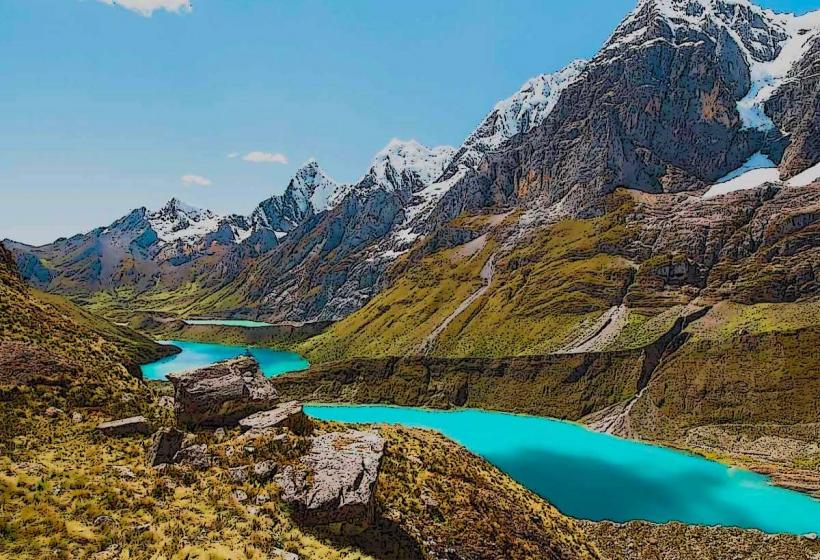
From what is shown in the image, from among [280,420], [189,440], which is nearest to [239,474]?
[189,440]

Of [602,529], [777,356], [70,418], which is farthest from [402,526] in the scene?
[777,356]

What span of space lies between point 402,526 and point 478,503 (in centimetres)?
796

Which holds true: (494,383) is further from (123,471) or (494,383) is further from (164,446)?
(123,471)

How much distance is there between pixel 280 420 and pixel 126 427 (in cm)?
830

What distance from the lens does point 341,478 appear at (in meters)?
27.7

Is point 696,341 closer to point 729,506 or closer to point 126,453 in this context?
point 729,506

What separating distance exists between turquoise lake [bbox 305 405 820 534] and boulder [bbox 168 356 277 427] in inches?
2735

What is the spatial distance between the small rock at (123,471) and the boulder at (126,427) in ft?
13.1

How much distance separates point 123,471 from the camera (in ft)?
84.0

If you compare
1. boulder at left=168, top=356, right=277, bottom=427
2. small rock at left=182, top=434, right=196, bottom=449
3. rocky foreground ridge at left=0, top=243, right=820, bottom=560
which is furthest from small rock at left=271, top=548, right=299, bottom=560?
boulder at left=168, top=356, right=277, bottom=427

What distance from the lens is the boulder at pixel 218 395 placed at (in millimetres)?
31844

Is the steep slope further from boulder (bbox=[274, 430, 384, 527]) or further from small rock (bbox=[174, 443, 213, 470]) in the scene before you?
boulder (bbox=[274, 430, 384, 527])

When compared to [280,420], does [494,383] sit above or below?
below

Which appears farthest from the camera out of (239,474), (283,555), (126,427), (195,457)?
(126,427)
